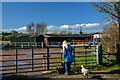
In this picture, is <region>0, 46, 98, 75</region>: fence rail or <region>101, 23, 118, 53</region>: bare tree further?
<region>101, 23, 118, 53</region>: bare tree

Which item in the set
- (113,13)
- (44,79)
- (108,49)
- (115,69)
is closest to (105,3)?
(113,13)

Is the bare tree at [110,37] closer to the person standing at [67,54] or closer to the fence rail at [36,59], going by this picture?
the fence rail at [36,59]

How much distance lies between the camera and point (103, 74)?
1412 centimetres


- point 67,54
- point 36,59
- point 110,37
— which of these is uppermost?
point 110,37

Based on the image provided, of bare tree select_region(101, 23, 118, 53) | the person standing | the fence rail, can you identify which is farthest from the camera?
bare tree select_region(101, 23, 118, 53)

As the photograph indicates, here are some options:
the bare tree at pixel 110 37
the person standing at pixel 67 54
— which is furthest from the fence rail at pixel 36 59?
the person standing at pixel 67 54

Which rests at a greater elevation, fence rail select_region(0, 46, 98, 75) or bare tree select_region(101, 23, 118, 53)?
bare tree select_region(101, 23, 118, 53)

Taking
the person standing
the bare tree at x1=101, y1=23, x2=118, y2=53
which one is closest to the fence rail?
the bare tree at x1=101, y1=23, x2=118, y2=53

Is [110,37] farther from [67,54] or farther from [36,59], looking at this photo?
[67,54]

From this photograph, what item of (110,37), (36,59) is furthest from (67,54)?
(110,37)

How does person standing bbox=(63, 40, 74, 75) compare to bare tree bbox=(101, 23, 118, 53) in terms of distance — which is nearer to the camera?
person standing bbox=(63, 40, 74, 75)

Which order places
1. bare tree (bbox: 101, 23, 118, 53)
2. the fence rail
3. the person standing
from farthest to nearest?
bare tree (bbox: 101, 23, 118, 53) < the fence rail < the person standing

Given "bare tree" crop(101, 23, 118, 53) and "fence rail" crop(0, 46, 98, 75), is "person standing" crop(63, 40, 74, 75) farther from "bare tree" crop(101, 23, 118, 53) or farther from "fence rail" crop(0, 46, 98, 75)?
"bare tree" crop(101, 23, 118, 53)

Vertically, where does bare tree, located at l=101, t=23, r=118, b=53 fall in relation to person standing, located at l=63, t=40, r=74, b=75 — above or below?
above
